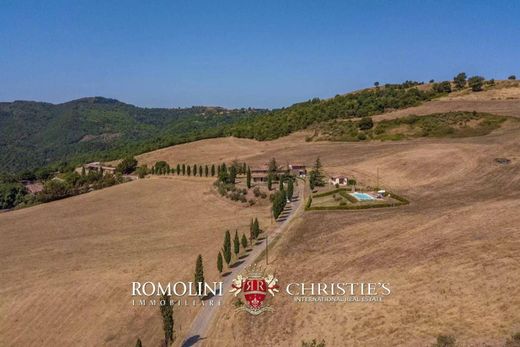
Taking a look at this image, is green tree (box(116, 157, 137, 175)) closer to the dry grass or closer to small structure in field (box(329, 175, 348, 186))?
the dry grass

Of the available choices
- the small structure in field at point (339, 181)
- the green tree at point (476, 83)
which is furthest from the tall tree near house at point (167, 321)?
the green tree at point (476, 83)

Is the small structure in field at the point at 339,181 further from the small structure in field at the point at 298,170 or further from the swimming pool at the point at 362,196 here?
the small structure in field at the point at 298,170

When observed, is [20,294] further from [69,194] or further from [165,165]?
[165,165]

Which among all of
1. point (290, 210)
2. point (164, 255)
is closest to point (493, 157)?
point (290, 210)

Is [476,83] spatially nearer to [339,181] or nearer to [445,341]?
[339,181]

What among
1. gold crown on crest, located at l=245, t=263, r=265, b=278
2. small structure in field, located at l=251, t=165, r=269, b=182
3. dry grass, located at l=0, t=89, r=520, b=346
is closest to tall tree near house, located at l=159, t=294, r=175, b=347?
dry grass, located at l=0, t=89, r=520, b=346

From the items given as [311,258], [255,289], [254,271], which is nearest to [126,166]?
[254,271]
